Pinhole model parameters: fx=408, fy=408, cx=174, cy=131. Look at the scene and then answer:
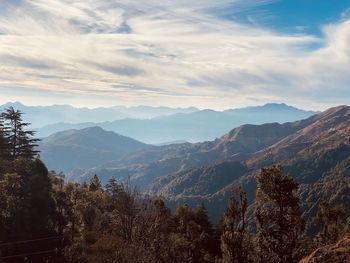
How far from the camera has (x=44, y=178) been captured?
7469 centimetres

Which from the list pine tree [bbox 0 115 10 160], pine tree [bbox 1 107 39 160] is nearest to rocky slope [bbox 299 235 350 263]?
pine tree [bbox 0 115 10 160]

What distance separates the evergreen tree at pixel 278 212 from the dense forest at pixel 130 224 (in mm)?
90

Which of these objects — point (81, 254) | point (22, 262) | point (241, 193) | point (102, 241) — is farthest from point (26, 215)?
point (241, 193)

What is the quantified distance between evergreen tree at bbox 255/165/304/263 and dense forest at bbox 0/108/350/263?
0.09 metres

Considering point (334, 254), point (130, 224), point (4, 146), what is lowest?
point (130, 224)

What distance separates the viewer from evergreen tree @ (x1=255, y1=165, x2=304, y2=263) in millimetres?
37531

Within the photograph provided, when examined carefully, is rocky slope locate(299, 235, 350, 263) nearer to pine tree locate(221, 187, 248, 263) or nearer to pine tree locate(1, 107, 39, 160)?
pine tree locate(221, 187, 248, 263)

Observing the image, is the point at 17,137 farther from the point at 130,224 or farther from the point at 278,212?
the point at 278,212

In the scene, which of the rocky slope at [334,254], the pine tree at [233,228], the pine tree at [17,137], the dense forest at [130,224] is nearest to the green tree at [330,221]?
the dense forest at [130,224]

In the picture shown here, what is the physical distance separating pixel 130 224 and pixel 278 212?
23.6 metres

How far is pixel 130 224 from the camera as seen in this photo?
5500cm

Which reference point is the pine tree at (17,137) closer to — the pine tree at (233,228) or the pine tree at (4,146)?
the pine tree at (4,146)

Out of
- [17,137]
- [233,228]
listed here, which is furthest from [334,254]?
[17,137]

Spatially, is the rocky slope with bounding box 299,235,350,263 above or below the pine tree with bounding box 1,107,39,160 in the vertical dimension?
below
